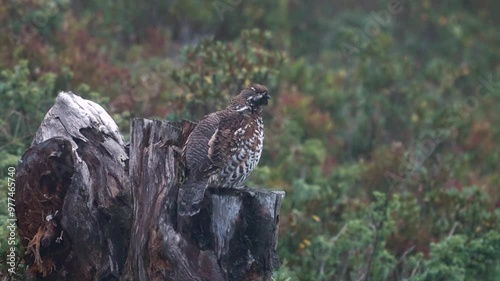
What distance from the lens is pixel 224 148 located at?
242 inches

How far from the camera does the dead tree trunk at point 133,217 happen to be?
18.6 feet

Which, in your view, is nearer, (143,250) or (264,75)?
(143,250)

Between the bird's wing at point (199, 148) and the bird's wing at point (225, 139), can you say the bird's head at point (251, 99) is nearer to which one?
Result: the bird's wing at point (225, 139)

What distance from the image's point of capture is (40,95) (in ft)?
28.9

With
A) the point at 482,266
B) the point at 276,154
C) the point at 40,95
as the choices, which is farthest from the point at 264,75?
the point at 482,266

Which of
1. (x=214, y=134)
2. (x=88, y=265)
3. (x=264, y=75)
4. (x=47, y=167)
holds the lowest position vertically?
(x=88, y=265)

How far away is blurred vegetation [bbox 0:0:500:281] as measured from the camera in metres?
8.61

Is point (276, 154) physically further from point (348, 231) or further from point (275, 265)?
point (275, 265)

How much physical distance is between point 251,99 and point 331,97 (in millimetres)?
6633

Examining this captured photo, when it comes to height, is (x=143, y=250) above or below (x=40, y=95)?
below

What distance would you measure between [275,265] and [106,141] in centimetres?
150

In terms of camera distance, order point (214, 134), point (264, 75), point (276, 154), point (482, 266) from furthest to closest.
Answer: point (276, 154) < point (264, 75) < point (482, 266) < point (214, 134)

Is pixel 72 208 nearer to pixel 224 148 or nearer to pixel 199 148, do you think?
pixel 199 148

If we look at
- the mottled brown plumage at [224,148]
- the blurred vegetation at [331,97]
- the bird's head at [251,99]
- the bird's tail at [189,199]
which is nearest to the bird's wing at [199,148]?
the mottled brown plumage at [224,148]
